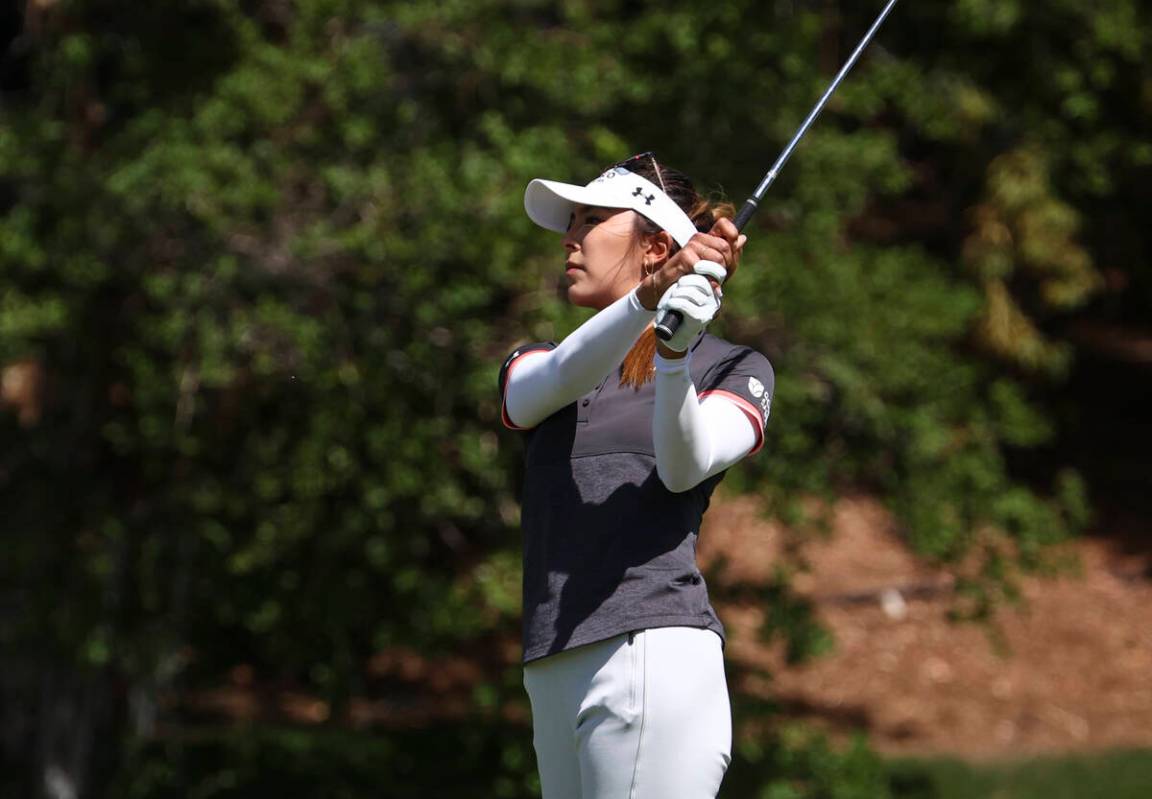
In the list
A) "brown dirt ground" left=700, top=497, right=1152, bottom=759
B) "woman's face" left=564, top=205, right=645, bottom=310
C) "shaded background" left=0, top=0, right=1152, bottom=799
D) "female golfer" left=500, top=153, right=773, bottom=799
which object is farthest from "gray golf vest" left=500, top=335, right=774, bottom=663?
"brown dirt ground" left=700, top=497, right=1152, bottom=759

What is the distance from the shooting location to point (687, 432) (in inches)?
97.7

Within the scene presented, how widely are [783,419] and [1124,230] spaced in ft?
23.3

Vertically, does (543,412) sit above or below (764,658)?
above

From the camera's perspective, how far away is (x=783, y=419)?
6883mm

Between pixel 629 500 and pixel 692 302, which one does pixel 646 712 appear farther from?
pixel 692 302

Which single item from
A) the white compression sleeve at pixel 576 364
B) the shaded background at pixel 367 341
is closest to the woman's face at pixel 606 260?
the white compression sleeve at pixel 576 364

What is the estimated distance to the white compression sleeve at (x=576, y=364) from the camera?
2.54 m

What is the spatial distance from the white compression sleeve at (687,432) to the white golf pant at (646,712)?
0.27 m

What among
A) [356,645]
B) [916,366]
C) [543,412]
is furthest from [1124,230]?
[543,412]

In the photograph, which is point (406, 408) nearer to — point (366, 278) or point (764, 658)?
point (366, 278)

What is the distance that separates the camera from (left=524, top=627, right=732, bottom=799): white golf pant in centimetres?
256

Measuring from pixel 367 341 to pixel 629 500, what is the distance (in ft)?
13.1

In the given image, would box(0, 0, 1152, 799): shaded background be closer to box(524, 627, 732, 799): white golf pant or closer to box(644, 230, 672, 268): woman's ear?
box(644, 230, 672, 268): woman's ear

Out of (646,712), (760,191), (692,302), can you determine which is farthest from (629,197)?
(646,712)
